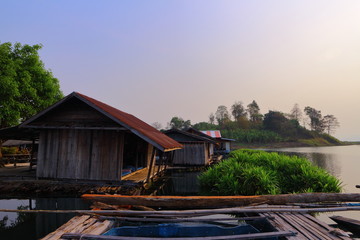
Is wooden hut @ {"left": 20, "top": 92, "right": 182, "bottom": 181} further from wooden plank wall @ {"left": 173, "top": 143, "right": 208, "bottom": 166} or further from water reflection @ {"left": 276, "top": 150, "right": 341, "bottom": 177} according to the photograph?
water reflection @ {"left": 276, "top": 150, "right": 341, "bottom": 177}

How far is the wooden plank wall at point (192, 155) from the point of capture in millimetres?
23608

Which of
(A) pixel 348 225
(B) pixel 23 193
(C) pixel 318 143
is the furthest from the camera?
(C) pixel 318 143

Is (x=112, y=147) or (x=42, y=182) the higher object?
(x=112, y=147)

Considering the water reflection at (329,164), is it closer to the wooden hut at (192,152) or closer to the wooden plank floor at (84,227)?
the wooden hut at (192,152)

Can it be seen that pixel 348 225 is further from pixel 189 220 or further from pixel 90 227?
pixel 90 227

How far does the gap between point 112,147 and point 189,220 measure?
301 inches

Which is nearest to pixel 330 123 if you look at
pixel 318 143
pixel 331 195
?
pixel 318 143

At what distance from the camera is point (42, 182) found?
11.3 metres

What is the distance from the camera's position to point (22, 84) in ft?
62.0

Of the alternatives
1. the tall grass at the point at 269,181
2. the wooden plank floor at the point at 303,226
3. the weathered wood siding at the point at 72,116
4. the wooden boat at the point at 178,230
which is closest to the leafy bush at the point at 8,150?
the weathered wood siding at the point at 72,116

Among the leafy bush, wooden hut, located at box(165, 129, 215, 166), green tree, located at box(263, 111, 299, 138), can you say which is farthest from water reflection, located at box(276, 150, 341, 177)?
green tree, located at box(263, 111, 299, 138)

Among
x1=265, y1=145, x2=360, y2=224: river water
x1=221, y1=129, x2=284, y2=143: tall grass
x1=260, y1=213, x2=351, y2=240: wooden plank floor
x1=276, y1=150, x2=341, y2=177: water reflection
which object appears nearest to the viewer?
x1=260, y1=213, x2=351, y2=240: wooden plank floor

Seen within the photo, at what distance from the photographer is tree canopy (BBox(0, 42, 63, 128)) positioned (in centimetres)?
1745

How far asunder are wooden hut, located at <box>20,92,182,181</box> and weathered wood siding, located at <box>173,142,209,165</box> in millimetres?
12294
